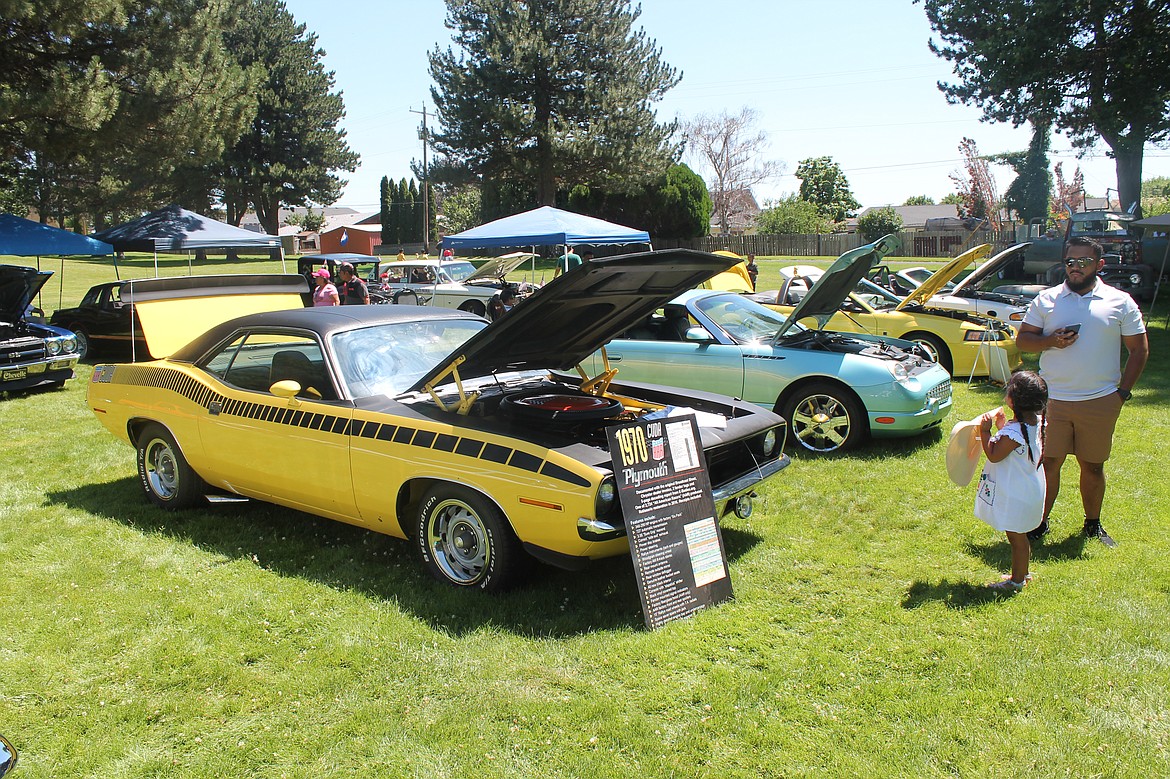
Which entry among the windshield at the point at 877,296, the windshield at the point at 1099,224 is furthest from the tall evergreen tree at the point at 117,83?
the windshield at the point at 1099,224

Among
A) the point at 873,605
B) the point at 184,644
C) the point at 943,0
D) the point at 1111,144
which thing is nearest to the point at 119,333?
the point at 184,644

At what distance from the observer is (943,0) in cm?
2609

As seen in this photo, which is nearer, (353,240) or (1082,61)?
(1082,61)

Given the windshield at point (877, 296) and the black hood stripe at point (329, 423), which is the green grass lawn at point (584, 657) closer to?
the black hood stripe at point (329, 423)

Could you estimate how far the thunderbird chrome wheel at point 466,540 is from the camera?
4223mm

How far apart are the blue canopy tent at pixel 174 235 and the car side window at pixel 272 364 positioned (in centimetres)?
1019

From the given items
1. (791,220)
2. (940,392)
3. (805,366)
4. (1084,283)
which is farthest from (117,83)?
(791,220)

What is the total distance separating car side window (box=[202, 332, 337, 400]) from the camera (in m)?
5.05

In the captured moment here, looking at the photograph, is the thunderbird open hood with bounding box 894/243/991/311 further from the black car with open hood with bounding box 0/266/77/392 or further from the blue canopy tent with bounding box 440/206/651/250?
the black car with open hood with bounding box 0/266/77/392

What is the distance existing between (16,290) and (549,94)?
29.2 meters

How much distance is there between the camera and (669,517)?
413cm

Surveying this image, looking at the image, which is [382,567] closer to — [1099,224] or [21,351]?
[21,351]

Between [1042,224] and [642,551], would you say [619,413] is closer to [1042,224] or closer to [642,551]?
[642,551]

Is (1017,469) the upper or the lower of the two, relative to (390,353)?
lower
